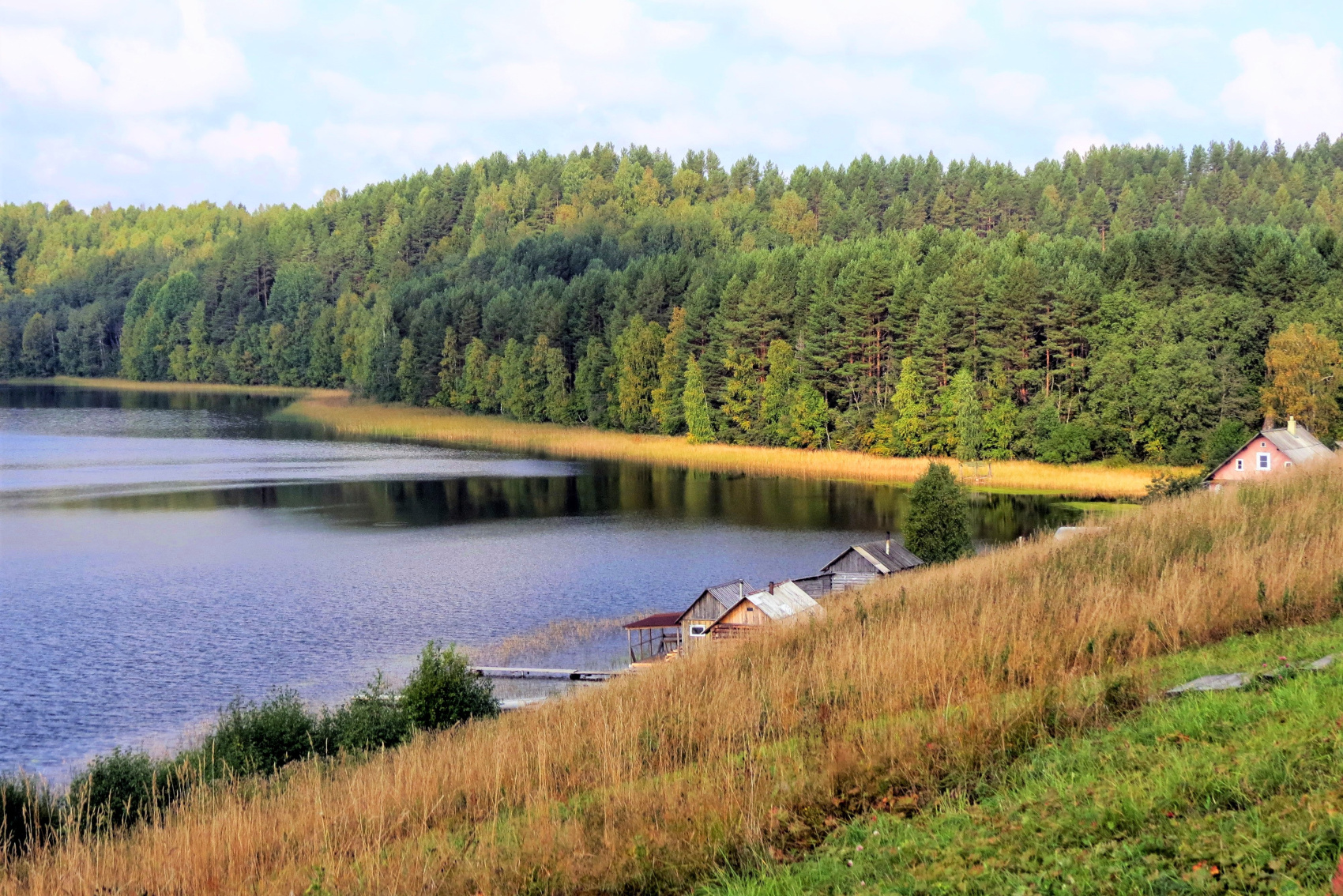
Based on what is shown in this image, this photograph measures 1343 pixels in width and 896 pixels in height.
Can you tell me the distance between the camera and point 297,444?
87750 mm

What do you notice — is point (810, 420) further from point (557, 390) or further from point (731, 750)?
point (731, 750)

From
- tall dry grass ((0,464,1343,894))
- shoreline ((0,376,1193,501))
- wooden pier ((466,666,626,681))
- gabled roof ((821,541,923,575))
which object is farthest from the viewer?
shoreline ((0,376,1193,501))

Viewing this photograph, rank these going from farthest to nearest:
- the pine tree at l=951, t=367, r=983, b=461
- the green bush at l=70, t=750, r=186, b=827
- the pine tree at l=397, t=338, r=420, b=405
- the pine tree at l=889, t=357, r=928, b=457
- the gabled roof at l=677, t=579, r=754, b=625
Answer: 1. the pine tree at l=397, t=338, r=420, b=405
2. the pine tree at l=889, t=357, r=928, b=457
3. the pine tree at l=951, t=367, r=983, b=461
4. the gabled roof at l=677, t=579, r=754, b=625
5. the green bush at l=70, t=750, r=186, b=827

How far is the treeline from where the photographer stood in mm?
14711

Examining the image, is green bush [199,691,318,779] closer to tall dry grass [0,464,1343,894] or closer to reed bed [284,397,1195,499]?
tall dry grass [0,464,1343,894]

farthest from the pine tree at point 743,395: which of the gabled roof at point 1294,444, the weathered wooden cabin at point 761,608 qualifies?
the weathered wooden cabin at point 761,608

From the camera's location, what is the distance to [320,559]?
147ft

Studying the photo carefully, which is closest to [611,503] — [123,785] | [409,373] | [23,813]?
[123,785]

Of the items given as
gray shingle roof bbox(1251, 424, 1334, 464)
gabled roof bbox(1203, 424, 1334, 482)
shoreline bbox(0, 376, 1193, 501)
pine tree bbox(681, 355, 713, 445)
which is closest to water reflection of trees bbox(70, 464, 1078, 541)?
shoreline bbox(0, 376, 1193, 501)

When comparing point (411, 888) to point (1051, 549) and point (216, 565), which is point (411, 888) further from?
point (216, 565)

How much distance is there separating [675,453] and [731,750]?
73612 millimetres

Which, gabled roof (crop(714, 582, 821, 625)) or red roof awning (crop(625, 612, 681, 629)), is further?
red roof awning (crop(625, 612, 681, 629))

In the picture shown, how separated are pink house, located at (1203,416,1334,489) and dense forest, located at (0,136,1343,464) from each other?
17.0 metres

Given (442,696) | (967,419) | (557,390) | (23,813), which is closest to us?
(23,813)
